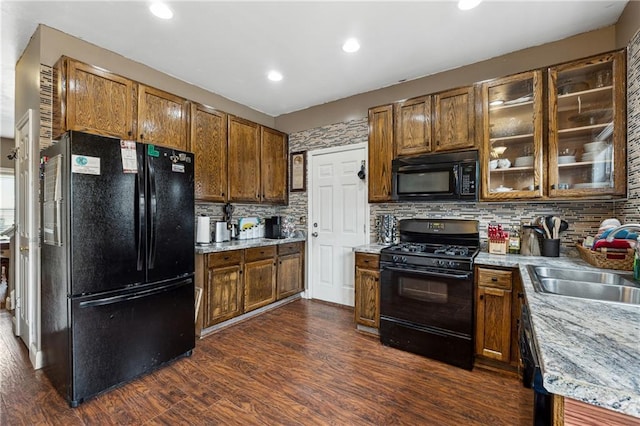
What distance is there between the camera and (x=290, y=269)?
13.2 ft

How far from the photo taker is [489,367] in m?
2.32

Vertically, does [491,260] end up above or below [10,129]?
below

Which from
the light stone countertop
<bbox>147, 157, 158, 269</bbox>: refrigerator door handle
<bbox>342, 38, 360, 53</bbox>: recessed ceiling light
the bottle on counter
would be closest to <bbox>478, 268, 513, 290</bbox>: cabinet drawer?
the bottle on counter

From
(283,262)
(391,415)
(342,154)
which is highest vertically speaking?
(342,154)

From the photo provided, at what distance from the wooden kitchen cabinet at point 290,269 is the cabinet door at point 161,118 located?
1.80 metres

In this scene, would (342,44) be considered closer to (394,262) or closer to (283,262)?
(394,262)

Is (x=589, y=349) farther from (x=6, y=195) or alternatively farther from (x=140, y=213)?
(x=6, y=195)

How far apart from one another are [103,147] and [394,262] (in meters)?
2.48

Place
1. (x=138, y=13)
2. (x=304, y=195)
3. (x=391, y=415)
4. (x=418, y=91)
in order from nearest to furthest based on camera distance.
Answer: (x=391, y=415), (x=138, y=13), (x=418, y=91), (x=304, y=195)

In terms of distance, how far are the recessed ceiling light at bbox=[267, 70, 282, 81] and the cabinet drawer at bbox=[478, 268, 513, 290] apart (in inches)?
107

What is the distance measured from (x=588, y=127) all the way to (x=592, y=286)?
135 centimetres

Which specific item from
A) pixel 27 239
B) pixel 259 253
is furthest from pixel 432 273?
pixel 27 239

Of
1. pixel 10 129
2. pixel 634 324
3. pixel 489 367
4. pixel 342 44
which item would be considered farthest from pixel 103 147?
pixel 10 129

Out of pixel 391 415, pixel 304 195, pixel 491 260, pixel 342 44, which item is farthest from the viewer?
pixel 304 195
